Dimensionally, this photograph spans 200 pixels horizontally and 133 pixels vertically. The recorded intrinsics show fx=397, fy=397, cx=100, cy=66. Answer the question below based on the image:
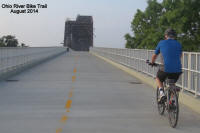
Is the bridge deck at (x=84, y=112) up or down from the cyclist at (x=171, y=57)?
down

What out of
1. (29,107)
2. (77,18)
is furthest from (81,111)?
(77,18)

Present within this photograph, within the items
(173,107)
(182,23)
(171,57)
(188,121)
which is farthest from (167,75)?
(182,23)

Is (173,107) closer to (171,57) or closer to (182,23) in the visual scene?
(171,57)

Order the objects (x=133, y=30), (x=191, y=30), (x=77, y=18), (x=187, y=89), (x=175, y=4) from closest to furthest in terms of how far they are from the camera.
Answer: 1. (x=187, y=89)
2. (x=191, y=30)
3. (x=175, y=4)
4. (x=133, y=30)
5. (x=77, y=18)

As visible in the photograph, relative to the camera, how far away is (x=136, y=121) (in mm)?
8508

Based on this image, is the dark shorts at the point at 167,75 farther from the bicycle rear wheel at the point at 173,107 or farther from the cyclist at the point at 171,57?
the bicycle rear wheel at the point at 173,107

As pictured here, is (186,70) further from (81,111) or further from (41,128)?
(41,128)

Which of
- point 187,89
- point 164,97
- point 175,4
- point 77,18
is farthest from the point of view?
point 77,18

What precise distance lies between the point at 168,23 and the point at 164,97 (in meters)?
71.6

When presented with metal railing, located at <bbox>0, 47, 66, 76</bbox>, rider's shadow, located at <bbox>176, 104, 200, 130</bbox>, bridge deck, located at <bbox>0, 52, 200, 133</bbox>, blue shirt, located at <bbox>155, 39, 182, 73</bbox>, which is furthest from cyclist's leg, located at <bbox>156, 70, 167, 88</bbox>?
metal railing, located at <bbox>0, 47, 66, 76</bbox>

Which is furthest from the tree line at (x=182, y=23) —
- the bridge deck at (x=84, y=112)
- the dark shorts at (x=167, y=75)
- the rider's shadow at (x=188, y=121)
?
the dark shorts at (x=167, y=75)

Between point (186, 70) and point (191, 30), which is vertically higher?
point (191, 30)

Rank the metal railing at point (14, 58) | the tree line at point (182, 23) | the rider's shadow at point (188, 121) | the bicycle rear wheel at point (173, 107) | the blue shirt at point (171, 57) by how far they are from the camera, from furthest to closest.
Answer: the tree line at point (182, 23)
the metal railing at point (14, 58)
the blue shirt at point (171, 57)
the rider's shadow at point (188, 121)
the bicycle rear wheel at point (173, 107)

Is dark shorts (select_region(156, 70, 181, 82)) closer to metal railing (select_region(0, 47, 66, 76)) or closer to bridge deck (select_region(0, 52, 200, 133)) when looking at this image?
bridge deck (select_region(0, 52, 200, 133))
